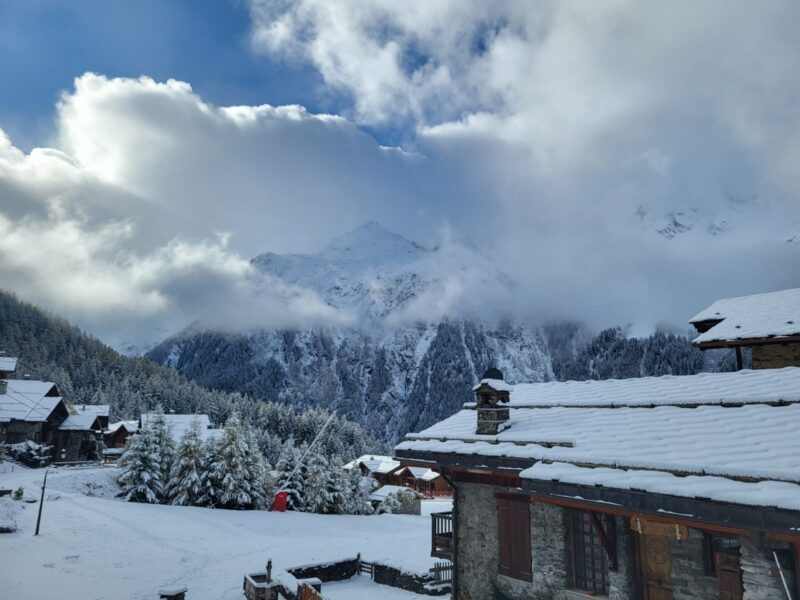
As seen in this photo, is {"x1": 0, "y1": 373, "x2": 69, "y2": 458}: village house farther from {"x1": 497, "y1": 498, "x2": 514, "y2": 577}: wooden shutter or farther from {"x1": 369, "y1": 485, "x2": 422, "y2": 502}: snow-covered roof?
{"x1": 497, "y1": 498, "x2": 514, "y2": 577}: wooden shutter

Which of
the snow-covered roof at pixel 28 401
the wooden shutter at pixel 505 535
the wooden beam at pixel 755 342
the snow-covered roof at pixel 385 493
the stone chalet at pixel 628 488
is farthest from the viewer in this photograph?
the snow-covered roof at pixel 385 493

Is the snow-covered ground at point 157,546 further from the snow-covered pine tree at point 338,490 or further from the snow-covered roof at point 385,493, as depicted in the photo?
the snow-covered roof at point 385,493

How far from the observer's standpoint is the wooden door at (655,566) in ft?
31.8

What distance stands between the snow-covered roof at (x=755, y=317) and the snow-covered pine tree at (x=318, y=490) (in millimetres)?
34619

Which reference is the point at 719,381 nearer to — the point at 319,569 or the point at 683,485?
the point at 683,485

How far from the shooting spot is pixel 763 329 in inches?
712

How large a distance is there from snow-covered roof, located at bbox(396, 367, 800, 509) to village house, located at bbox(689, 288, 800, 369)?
5.82 m

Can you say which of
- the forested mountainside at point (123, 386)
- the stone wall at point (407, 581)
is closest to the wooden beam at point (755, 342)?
the stone wall at point (407, 581)

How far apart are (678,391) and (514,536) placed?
570 centimetres

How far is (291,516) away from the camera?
39281mm

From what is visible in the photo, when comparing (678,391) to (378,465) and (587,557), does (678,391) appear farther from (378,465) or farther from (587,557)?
(378,465)

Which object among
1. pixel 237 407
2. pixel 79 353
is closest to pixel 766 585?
pixel 237 407

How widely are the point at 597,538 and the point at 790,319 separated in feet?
42.5

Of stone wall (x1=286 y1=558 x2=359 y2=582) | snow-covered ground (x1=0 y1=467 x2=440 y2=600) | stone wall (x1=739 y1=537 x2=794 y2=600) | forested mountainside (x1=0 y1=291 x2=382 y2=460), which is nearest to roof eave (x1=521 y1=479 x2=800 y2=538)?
stone wall (x1=739 y1=537 x2=794 y2=600)
